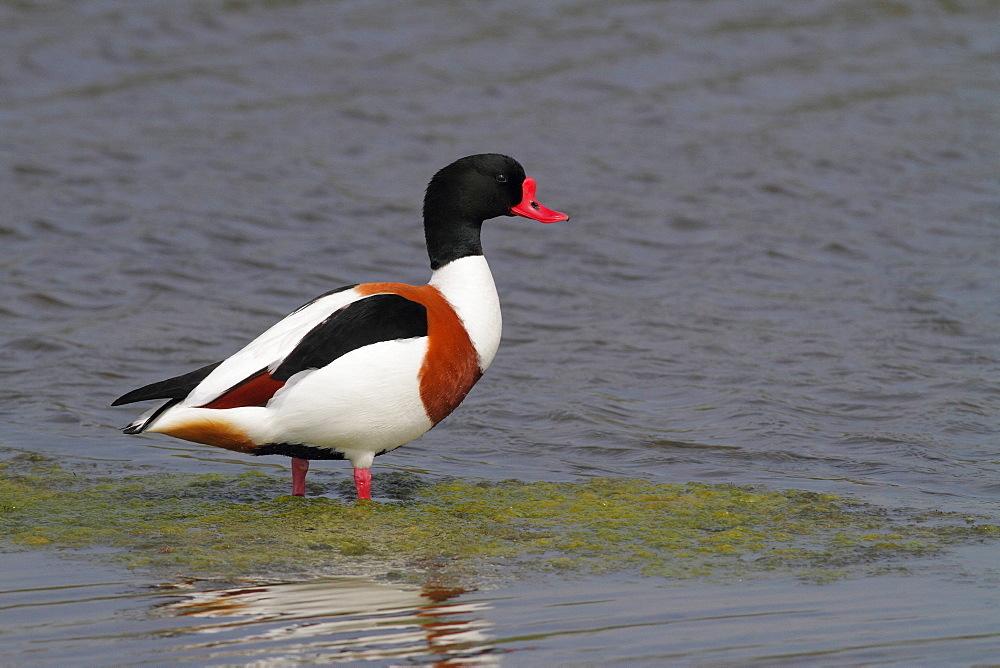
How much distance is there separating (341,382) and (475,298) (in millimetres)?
802

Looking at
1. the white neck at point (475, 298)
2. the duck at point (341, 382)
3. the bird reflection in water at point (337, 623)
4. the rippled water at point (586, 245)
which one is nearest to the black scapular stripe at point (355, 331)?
the duck at point (341, 382)

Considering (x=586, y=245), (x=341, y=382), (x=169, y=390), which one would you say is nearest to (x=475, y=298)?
(x=341, y=382)

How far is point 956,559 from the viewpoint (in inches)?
209

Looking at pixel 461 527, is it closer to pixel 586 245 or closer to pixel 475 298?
pixel 475 298

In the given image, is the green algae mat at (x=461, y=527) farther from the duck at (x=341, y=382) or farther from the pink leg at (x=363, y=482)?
the duck at (x=341, y=382)

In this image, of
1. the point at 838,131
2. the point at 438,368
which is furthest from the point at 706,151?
the point at 438,368

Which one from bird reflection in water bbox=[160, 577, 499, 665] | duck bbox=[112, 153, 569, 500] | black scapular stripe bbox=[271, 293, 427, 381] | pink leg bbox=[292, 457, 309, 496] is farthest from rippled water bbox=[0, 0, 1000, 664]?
black scapular stripe bbox=[271, 293, 427, 381]

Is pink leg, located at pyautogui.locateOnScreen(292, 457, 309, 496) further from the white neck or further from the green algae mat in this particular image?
the white neck

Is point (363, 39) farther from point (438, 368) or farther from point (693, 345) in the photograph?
point (438, 368)

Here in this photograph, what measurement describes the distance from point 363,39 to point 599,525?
1227cm

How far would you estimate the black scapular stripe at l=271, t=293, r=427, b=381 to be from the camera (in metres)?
5.89

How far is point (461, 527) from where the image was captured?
5.89 metres

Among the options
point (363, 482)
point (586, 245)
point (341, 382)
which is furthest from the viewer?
point (586, 245)

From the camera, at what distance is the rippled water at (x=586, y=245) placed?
4.98m
